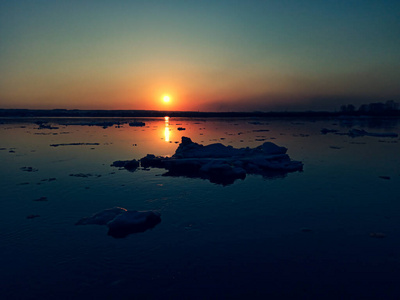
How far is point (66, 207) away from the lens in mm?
8852

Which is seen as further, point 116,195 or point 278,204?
point 116,195

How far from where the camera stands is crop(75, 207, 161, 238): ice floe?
713 cm

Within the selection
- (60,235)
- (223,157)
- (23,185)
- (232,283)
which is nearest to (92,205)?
(60,235)

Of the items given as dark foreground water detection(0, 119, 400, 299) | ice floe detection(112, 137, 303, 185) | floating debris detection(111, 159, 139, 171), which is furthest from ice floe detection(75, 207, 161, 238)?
floating debris detection(111, 159, 139, 171)

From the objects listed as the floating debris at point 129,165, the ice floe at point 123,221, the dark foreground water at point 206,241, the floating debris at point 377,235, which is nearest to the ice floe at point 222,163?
the floating debris at point 129,165

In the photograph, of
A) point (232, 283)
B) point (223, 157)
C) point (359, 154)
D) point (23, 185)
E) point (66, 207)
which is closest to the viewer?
point (232, 283)

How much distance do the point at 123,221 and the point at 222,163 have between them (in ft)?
26.6

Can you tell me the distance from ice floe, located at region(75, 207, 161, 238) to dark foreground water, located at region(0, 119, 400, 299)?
0.25 m

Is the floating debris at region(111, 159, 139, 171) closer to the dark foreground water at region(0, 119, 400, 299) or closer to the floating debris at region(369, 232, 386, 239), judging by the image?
the dark foreground water at region(0, 119, 400, 299)

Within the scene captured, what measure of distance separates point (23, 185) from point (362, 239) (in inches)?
485

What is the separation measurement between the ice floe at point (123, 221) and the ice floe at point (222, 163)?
18.2 ft

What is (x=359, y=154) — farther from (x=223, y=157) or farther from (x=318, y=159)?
(x=223, y=157)

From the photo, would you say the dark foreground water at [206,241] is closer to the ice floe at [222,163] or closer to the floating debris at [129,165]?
the ice floe at [222,163]

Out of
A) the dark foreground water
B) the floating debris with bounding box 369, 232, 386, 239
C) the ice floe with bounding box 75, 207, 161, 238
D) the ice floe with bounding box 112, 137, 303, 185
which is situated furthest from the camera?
the ice floe with bounding box 112, 137, 303, 185
